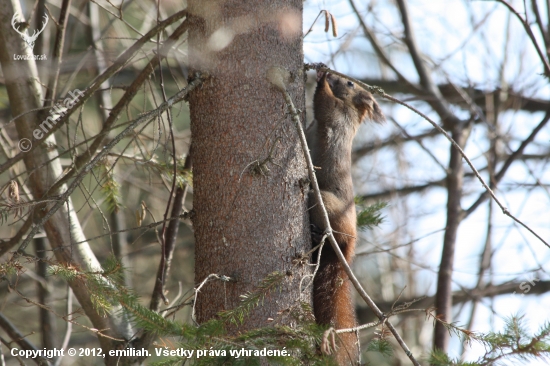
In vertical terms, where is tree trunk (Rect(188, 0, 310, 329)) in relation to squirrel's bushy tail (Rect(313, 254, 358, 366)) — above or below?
above

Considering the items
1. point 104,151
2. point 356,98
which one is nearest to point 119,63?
point 104,151

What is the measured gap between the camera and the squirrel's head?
4117mm

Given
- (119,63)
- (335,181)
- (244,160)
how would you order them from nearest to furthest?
(244,160)
(119,63)
(335,181)

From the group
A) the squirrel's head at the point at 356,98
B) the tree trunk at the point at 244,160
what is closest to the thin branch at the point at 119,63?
the tree trunk at the point at 244,160

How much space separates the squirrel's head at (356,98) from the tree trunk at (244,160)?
1754mm

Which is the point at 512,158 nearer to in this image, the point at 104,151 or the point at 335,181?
the point at 335,181

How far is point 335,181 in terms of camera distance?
11.8ft

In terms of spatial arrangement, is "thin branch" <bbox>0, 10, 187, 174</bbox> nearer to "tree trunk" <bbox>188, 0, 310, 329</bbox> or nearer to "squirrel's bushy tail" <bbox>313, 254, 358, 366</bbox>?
"tree trunk" <bbox>188, 0, 310, 329</bbox>

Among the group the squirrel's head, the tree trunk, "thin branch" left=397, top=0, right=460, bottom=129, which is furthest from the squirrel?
"thin branch" left=397, top=0, right=460, bottom=129

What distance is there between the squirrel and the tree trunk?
0.62 meters

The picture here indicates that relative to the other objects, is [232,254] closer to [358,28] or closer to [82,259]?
[82,259]

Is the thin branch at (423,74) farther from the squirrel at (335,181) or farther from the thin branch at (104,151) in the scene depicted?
the thin branch at (104,151)

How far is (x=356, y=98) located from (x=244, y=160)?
82.6 inches

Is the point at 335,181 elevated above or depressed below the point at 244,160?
above
